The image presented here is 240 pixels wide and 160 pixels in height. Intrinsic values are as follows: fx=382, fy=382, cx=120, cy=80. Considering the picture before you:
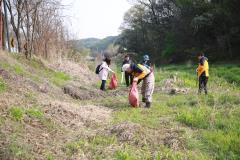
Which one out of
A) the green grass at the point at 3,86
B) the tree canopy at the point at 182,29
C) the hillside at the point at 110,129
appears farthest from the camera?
the tree canopy at the point at 182,29

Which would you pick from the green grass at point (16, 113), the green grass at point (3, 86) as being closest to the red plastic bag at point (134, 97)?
the green grass at point (3, 86)

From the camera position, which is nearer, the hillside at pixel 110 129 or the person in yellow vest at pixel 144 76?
the hillside at pixel 110 129

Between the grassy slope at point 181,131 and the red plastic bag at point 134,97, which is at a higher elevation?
the red plastic bag at point 134,97

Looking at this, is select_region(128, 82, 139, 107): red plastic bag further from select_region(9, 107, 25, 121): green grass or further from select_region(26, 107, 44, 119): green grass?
select_region(9, 107, 25, 121): green grass

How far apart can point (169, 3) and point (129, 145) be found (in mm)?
51840

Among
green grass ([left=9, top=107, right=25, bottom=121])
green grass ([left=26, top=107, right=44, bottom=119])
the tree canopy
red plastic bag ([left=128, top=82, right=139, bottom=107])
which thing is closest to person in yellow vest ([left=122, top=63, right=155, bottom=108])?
red plastic bag ([left=128, top=82, right=139, bottom=107])

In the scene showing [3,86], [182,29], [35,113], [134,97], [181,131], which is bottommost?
[181,131]

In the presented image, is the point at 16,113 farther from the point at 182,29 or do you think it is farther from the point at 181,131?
the point at 182,29

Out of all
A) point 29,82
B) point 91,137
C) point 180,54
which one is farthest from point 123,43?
point 91,137

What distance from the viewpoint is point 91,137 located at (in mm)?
7359

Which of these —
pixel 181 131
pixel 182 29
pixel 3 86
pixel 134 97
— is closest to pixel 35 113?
pixel 3 86

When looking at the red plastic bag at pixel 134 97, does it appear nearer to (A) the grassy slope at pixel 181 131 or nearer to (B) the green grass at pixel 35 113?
(A) the grassy slope at pixel 181 131

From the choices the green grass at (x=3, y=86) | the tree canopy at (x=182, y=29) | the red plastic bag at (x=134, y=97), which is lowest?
the red plastic bag at (x=134, y=97)

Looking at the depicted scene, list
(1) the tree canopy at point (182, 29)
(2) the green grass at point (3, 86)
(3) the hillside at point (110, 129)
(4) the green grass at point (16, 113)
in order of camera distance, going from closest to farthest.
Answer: (3) the hillside at point (110, 129) → (4) the green grass at point (16, 113) → (2) the green grass at point (3, 86) → (1) the tree canopy at point (182, 29)
